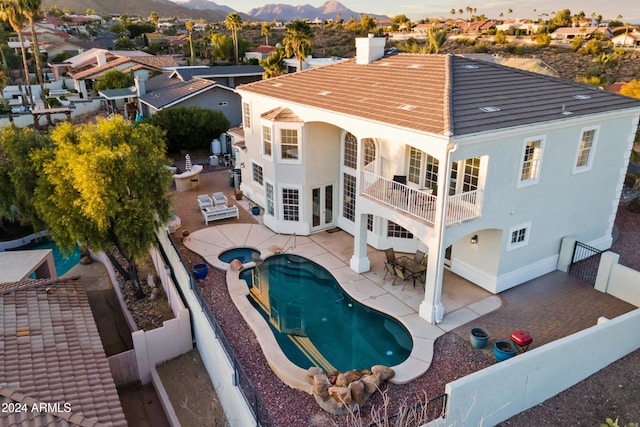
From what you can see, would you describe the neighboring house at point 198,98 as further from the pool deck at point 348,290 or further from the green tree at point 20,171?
the pool deck at point 348,290

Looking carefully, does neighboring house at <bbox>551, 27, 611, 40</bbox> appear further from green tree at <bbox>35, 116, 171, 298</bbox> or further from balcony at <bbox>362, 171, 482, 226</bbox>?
green tree at <bbox>35, 116, 171, 298</bbox>

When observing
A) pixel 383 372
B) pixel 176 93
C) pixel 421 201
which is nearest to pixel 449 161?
pixel 421 201

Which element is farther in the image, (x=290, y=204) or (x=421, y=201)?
(x=290, y=204)

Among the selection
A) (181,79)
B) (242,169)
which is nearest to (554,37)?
(181,79)

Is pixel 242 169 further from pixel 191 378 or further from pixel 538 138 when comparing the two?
pixel 538 138

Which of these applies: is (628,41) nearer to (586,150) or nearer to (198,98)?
(198,98)

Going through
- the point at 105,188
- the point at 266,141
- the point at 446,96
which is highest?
the point at 446,96
